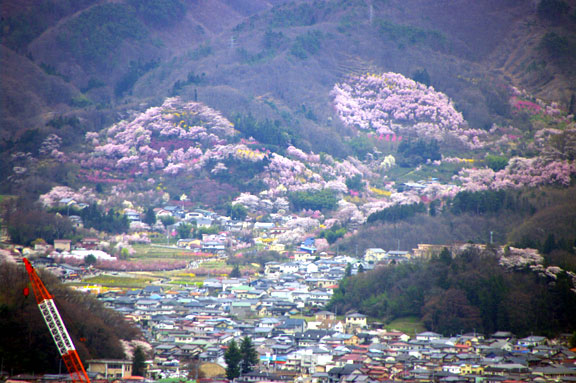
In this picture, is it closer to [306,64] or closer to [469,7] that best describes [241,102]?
[306,64]

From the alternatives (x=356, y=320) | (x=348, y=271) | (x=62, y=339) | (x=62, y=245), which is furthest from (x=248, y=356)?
(x=62, y=245)

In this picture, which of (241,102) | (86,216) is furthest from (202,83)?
(86,216)

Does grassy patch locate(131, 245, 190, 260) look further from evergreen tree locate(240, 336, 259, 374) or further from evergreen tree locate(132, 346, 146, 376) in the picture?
evergreen tree locate(132, 346, 146, 376)

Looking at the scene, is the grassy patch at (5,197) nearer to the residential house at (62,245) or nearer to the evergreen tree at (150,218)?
the residential house at (62,245)

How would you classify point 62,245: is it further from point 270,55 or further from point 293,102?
point 270,55

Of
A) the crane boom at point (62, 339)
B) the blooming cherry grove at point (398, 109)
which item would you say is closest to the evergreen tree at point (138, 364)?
the crane boom at point (62, 339)

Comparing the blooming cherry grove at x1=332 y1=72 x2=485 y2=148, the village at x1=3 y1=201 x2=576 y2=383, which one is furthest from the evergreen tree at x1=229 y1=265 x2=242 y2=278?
the blooming cherry grove at x1=332 y1=72 x2=485 y2=148

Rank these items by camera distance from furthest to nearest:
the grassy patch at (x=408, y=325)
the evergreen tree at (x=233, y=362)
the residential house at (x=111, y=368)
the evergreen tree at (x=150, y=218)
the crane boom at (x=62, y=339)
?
the evergreen tree at (x=150, y=218), the grassy patch at (x=408, y=325), the evergreen tree at (x=233, y=362), the residential house at (x=111, y=368), the crane boom at (x=62, y=339)
